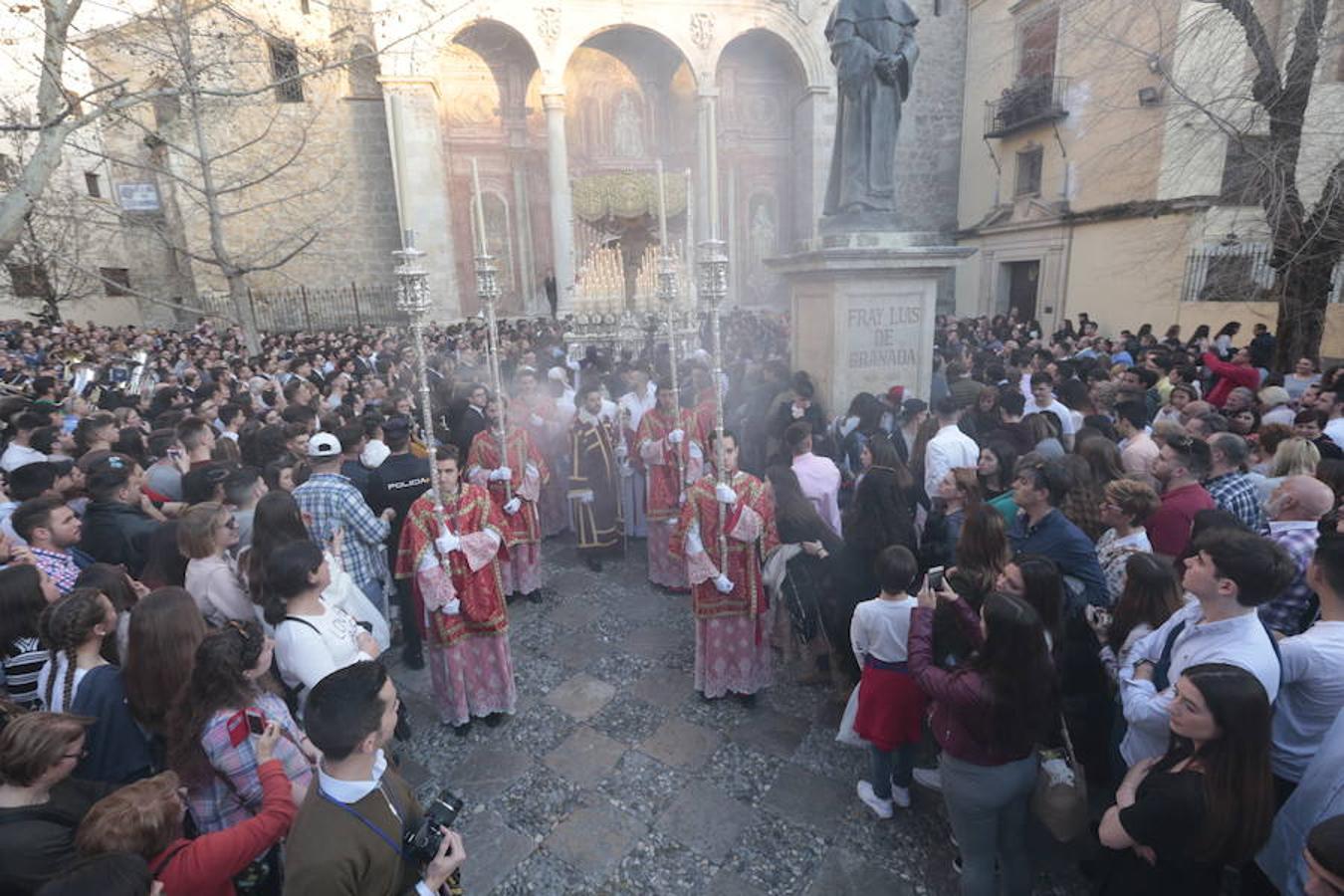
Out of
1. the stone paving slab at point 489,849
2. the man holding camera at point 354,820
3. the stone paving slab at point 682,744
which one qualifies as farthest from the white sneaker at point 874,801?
the man holding camera at point 354,820

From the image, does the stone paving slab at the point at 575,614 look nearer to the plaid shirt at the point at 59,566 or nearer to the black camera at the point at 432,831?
the plaid shirt at the point at 59,566

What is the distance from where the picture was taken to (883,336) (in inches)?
289

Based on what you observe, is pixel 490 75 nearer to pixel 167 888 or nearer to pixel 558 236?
pixel 558 236

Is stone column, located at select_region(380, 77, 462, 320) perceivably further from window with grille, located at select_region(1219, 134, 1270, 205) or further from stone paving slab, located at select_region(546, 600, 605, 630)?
window with grille, located at select_region(1219, 134, 1270, 205)

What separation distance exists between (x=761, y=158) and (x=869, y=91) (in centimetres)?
1880

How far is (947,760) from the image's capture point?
2.76 m

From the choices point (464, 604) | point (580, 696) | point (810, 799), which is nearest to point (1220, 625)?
point (810, 799)

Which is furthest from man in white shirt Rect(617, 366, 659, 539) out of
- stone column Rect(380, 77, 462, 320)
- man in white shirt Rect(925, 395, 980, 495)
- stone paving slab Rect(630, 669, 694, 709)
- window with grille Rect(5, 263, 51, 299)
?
window with grille Rect(5, 263, 51, 299)

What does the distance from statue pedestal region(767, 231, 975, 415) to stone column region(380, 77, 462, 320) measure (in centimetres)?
1545

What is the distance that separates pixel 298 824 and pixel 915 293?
283 inches

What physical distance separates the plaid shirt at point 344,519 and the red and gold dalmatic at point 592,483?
2419 millimetres

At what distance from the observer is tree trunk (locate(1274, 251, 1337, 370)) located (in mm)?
8680

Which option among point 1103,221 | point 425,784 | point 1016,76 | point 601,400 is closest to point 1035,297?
point 1103,221

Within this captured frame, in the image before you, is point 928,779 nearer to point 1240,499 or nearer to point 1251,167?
point 1240,499
